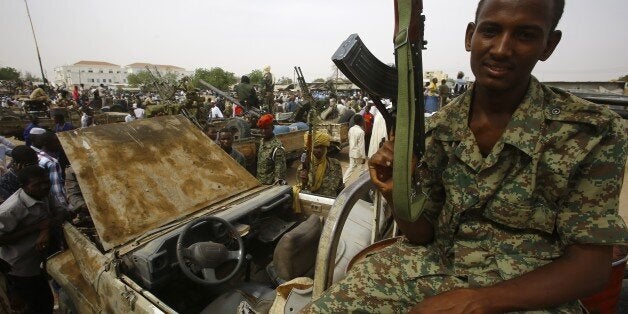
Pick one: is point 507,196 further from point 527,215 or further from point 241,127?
point 241,127

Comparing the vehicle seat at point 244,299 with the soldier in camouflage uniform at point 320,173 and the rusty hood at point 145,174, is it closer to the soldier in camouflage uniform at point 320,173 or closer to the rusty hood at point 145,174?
the rusty hood at point 145,174

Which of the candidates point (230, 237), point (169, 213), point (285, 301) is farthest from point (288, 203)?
point (285, 301)

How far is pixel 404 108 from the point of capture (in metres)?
Result: 1.09

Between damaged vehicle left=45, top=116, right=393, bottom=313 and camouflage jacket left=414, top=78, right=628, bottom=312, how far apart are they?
21.1 inches

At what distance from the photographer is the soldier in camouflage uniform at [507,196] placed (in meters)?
1.13

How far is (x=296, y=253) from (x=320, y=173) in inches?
92.0

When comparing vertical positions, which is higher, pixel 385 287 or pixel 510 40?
pixel 510 40

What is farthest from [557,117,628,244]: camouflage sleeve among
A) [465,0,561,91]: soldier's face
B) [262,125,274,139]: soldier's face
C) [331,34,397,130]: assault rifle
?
[262,125,274,139]: soldier's face

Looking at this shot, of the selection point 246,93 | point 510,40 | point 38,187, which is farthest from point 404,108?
point 246,93

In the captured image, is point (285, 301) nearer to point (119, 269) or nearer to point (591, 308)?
point (119, 269)

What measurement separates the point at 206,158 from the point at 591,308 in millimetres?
3516

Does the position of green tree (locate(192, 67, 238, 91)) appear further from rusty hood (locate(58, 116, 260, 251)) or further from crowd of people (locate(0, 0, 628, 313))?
crowd of people (locate(0, 0, 628, 313))

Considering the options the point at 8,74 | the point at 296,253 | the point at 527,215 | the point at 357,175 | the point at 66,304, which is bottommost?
the point at 8,74

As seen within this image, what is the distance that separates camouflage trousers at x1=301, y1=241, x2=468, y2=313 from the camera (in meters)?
1.36
